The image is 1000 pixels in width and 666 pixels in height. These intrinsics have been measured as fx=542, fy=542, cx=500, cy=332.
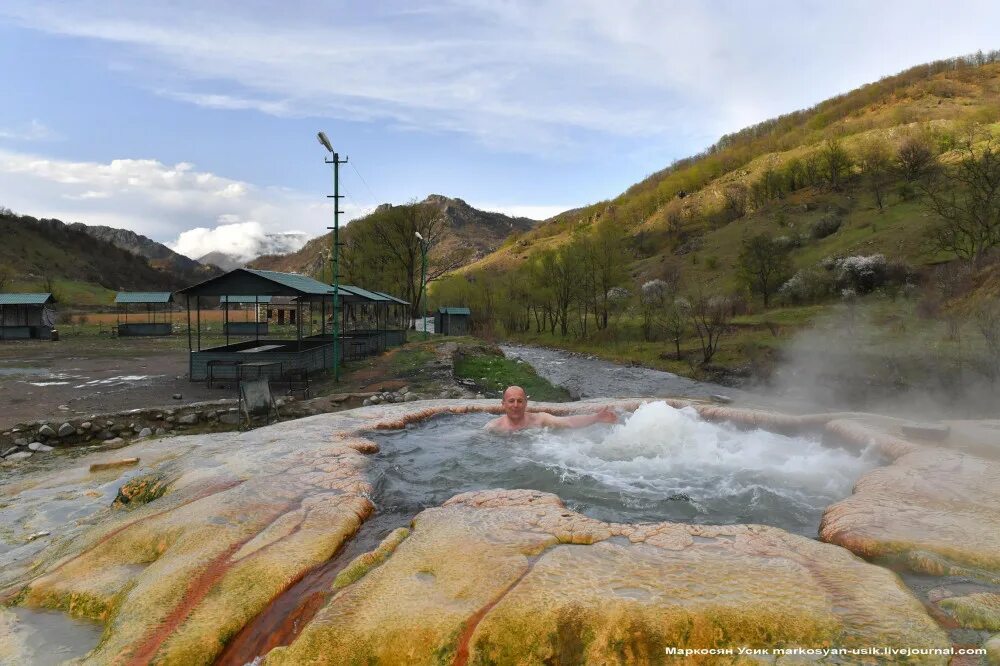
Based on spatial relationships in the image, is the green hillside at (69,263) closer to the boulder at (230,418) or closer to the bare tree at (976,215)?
the boulder at (230,418)

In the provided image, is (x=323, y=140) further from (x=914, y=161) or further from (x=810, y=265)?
(x=914, y=161)

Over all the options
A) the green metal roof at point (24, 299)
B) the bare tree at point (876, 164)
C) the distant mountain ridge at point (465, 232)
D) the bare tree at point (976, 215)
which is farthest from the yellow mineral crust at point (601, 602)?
the distant mountain ridge at point (465, 232)

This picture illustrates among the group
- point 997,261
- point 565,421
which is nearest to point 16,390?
point 565,421

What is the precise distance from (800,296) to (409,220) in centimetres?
2609

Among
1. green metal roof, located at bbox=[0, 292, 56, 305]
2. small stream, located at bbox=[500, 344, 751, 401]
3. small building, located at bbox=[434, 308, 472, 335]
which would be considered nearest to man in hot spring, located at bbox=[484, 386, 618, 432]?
small stream, located at bbox=[500, 344, 751, 401]

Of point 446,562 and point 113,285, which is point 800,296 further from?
point 113,285

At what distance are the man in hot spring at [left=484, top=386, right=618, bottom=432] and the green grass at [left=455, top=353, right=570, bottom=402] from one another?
5.31 meters

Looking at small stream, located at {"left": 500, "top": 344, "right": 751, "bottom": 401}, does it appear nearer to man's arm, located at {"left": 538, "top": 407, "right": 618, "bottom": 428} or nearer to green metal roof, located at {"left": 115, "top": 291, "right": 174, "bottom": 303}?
man's arm, located at {"left": 538, "top": 407, "right": 618, "bottom": 428}

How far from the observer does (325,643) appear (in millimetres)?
2639

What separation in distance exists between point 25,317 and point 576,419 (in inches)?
1447

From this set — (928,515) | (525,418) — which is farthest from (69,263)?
(928,515)

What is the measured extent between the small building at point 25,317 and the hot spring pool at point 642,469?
110ft

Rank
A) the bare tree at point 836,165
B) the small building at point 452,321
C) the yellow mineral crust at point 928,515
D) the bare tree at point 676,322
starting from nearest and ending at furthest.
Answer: the yellow mineral crust at point 928,515, the bare tree at point 676,322, the small building at point 452,321, the bare tree at point 836,165

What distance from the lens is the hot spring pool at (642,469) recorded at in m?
4.74
